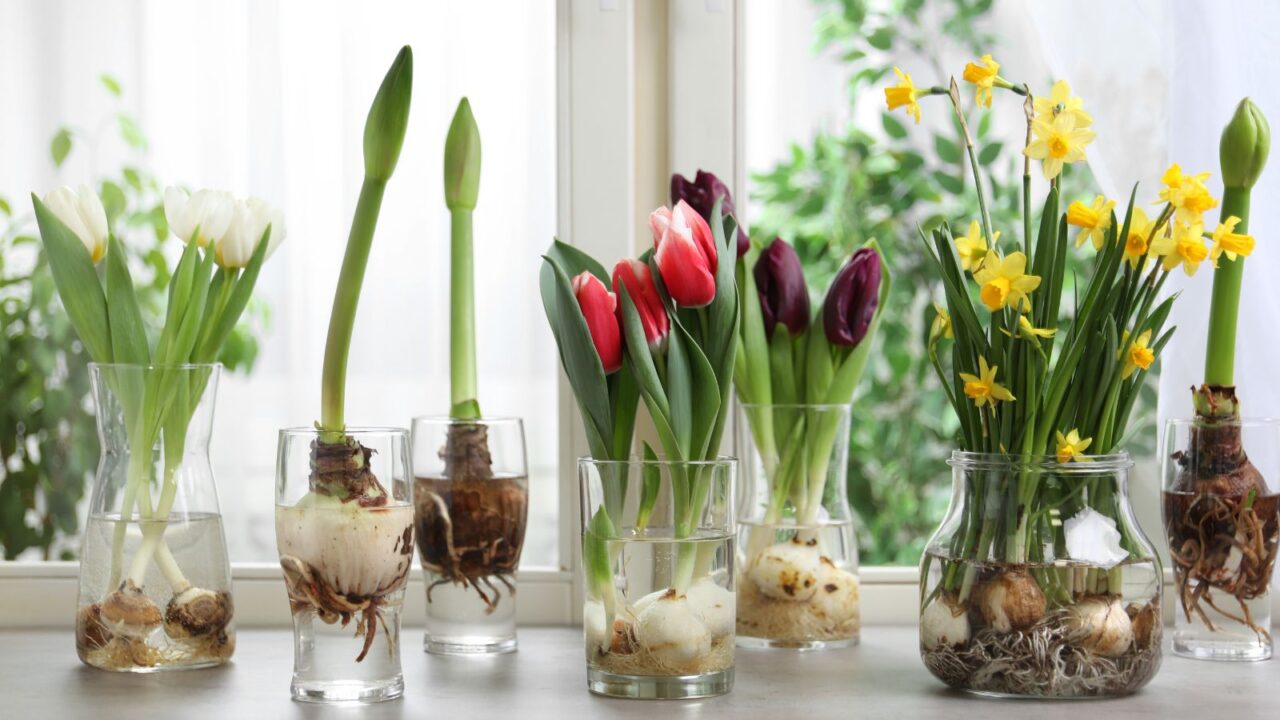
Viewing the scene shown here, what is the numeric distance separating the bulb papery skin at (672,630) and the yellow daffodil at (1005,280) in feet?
0.97

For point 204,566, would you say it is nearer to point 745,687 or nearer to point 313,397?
point 313,397

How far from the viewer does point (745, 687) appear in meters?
0.92

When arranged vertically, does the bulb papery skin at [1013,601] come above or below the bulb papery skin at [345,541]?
below

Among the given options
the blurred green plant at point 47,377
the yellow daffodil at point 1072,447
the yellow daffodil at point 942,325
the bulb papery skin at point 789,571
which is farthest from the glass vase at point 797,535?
the blurred green plant at point 47,377

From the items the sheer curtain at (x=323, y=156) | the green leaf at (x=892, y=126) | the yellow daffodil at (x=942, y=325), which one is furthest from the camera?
the green leaf at (x=892, y=126)

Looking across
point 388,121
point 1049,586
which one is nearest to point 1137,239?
point 1049,586

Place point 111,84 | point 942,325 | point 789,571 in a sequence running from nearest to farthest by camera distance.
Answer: point 942,325 < point 789,571 < point 111,84

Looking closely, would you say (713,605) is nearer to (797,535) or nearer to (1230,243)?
(797,535)

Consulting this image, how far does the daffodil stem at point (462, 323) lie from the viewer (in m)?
1.10

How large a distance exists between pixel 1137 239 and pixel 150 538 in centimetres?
78

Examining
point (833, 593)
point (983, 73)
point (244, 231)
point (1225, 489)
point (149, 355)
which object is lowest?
point (833, 593)

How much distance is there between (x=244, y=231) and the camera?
39.6 inches

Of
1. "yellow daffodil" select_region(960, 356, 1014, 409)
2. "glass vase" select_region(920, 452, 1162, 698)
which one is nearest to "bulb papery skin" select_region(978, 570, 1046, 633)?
"glass vase" select_region(920, 452, 1162, 698)

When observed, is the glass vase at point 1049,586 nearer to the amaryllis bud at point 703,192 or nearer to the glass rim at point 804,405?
the glass rim at point 804,405
